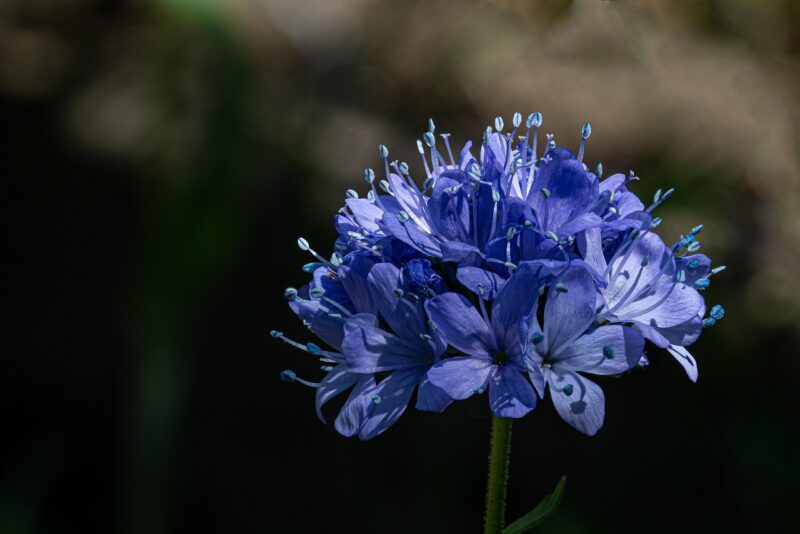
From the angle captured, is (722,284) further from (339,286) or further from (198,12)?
(339,286)

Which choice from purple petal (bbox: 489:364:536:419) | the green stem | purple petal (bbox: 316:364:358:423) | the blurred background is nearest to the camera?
purple petal (bbox: 489:364:536:419)

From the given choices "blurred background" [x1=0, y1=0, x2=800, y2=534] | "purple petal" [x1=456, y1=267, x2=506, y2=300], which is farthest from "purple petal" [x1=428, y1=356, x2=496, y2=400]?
"blurred background" [x1=0, y1=0, x2=800, y2=534]

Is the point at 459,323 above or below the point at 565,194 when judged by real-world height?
below

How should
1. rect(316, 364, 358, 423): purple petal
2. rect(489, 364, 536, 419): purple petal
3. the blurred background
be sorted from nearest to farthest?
rect(489, 364, 536, 419): purple petal
rect(316, 364, 358, 423): purple petal
the blurred background

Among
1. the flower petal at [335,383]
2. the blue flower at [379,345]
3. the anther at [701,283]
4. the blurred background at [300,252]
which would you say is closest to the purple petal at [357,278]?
the blue flower at [379,345]

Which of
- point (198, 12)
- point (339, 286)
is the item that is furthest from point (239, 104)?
point (339, 286)

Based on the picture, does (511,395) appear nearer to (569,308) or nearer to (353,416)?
(569,308)

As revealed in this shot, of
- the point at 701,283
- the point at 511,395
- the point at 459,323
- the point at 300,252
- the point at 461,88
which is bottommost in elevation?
the point at 511,395

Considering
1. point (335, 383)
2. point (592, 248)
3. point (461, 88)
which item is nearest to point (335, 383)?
point (335, 383)

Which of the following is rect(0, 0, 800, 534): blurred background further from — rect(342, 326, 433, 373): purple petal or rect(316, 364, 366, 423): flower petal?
rect(342, 326, 433, 373): purple petal
